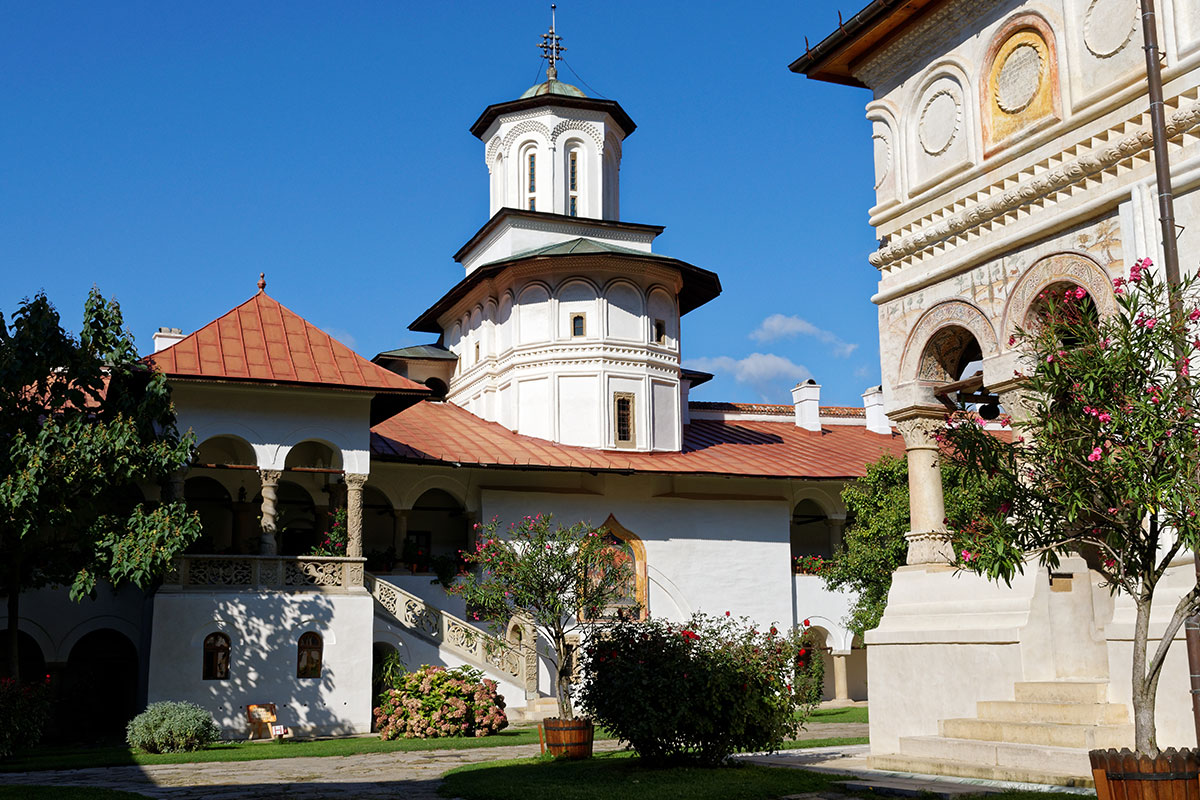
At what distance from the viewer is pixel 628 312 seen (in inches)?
1180

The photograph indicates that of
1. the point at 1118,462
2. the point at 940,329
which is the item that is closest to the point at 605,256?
the point at 940,329

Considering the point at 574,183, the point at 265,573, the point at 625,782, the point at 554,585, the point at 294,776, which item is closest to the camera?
the point at 625,782

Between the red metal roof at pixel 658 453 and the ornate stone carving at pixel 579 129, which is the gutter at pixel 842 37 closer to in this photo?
the red metal roof at pixel 658 453

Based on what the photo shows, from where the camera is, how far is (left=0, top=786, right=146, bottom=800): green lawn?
11.3 m

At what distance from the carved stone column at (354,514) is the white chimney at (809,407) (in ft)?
49.4

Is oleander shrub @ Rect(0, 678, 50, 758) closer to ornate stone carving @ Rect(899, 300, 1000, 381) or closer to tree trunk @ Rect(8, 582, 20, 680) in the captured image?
tree trunk @ Rect(8, 582, 20, 680)

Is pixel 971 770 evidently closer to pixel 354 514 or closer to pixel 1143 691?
pixel 1143 691

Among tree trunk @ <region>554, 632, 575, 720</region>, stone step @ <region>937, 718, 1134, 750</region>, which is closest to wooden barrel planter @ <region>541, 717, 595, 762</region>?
tree trunk @ <region>554, 632, 575, 720</region>

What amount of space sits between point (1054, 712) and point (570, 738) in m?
5.74

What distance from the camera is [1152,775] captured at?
268 inches

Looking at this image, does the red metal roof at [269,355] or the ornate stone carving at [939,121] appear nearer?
the ornate stone carving at [939,121]

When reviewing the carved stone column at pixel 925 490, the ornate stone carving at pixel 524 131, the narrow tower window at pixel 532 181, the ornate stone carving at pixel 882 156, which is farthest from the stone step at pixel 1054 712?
the ornate stone carving at pixel 524 131

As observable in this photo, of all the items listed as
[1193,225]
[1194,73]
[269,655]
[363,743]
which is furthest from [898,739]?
[269,655]

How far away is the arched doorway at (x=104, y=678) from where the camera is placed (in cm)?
2375
